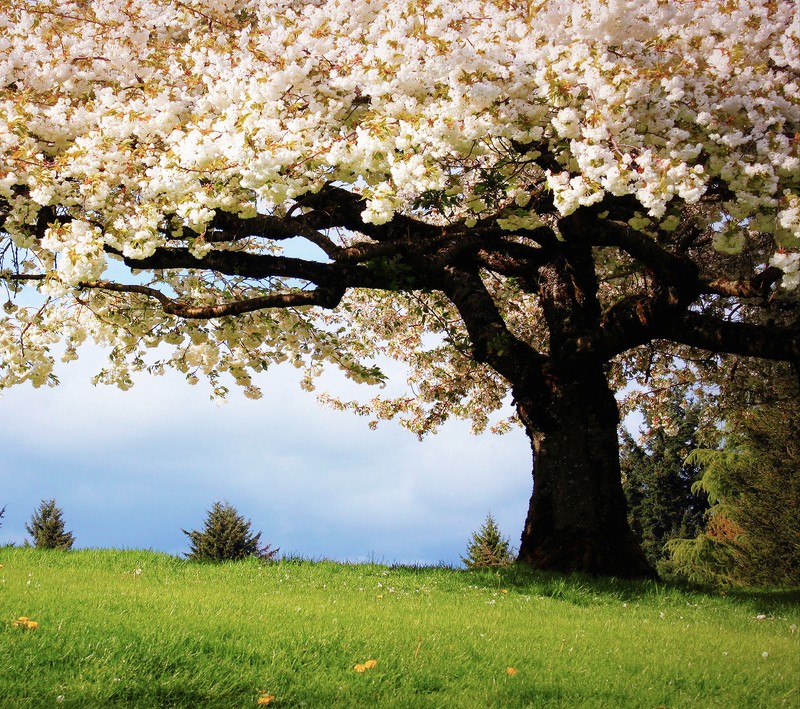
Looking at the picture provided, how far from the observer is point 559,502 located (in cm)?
1149

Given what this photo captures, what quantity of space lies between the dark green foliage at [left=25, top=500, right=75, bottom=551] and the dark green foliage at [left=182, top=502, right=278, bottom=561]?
24.7ft

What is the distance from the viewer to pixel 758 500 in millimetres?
22609

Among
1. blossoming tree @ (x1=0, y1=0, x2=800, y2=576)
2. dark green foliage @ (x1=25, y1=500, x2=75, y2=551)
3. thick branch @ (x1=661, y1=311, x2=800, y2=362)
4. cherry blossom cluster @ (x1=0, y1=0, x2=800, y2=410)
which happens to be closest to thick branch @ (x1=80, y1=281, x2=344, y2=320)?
blossoming tree @ (x1=0, y1=0, x2=800, y2=576)

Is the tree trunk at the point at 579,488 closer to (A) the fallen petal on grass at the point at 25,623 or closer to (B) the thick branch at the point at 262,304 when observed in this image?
(B) the thick branch at the point at 262,304

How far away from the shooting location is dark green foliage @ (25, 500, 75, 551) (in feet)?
98.2

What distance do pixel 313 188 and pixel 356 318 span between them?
977 cm

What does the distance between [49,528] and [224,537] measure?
9685 mm

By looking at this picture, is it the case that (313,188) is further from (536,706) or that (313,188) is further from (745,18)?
(536,706)

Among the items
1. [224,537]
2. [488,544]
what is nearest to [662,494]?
[488,544]

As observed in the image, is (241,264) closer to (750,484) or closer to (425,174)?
(425,174)

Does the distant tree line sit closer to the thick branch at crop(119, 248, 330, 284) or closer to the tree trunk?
the tree trunk

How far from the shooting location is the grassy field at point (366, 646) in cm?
548

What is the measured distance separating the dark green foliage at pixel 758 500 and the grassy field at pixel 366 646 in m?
12.3

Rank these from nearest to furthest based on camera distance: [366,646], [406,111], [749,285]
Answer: [366,646], [406,111], [749,285]
